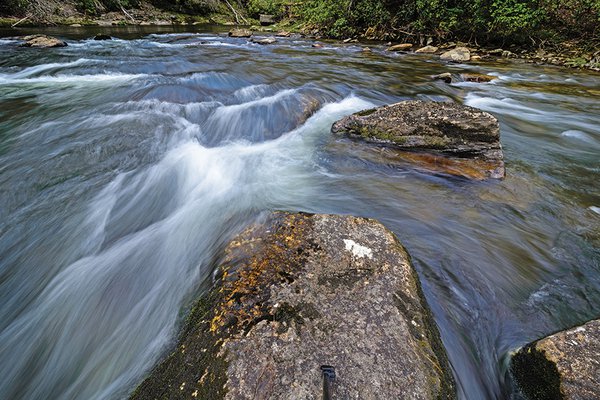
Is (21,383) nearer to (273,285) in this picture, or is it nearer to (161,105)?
(273,285)

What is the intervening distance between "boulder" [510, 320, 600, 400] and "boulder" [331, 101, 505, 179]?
2.36m

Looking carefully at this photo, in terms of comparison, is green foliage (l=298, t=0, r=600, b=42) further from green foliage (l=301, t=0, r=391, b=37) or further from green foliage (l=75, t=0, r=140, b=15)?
green foliage (l=75, t=0, r=140, b=15)

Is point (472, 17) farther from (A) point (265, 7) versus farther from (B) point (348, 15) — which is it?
(A) point (265, 7)

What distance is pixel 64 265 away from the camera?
2773mm

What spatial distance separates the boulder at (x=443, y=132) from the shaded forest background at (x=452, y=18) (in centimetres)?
1038

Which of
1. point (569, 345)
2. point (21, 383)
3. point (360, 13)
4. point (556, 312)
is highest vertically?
point (360, 13)

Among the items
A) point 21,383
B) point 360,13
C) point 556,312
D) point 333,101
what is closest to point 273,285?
A: point 21,383

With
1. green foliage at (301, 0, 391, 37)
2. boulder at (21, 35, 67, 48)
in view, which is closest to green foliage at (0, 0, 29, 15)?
boulder at (21, 35, 67, 48)

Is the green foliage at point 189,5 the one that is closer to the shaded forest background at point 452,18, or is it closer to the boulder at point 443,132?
the shaded forest background at point 452,18

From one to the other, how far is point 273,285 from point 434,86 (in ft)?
25.6

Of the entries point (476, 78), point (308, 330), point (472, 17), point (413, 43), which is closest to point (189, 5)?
point (413, 43)

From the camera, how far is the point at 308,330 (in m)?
1.54

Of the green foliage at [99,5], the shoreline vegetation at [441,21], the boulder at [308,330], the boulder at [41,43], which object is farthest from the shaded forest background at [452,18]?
the boulder at [308,330]

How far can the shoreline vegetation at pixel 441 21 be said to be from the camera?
11031mm
